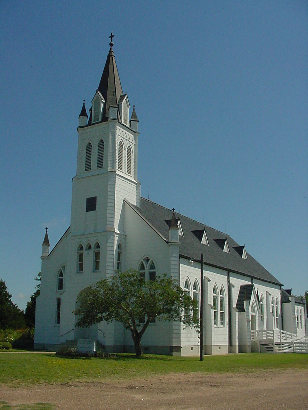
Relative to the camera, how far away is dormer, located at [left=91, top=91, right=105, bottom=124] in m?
43.5

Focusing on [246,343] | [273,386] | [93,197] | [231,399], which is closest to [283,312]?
[246,343]

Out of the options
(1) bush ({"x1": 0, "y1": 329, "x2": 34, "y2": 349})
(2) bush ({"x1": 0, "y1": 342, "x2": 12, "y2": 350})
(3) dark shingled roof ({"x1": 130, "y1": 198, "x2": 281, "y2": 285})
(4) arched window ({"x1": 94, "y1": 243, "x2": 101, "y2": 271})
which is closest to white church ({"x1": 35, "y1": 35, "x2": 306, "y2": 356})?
(4) arched window ({"x1": 94, "y1": 243, "x2": 101, "y2": 271})

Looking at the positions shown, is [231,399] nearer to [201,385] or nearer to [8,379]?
[201,385]

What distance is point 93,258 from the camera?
39812 millimetres

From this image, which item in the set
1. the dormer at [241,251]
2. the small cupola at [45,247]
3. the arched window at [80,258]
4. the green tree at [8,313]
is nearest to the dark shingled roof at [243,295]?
the dormer at [241,251]

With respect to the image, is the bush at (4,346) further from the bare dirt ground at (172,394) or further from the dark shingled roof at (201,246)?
the bare dirt ground at (172,394)

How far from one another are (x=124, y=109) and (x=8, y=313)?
4183 centimetres

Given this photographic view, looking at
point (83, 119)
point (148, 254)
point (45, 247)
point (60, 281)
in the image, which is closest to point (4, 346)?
point (60, 281)

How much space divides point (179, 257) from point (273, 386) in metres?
21.3

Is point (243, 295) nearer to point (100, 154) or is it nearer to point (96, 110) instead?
point (100, 154)

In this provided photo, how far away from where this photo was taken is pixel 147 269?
130 feet

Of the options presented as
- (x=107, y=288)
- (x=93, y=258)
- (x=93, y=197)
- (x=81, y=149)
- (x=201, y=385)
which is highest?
(x=81, y=149)

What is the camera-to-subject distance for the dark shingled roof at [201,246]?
4269 centimetres

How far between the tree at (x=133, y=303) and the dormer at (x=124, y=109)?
15527mm
